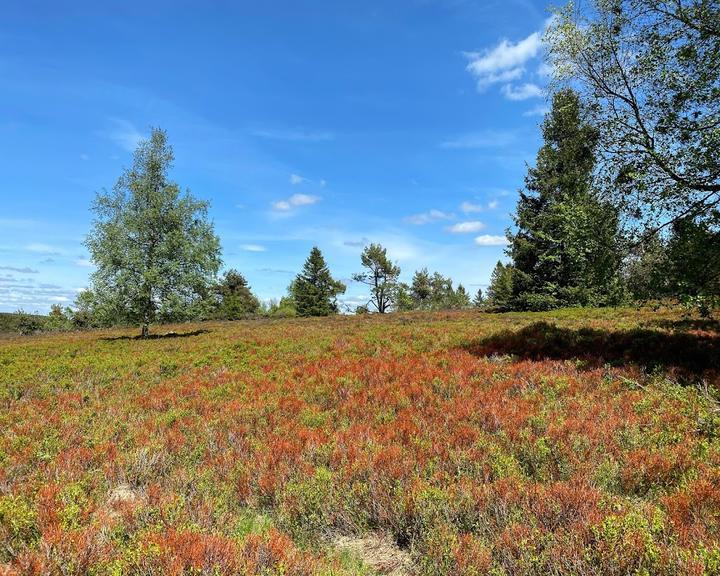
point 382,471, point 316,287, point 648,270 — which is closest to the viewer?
point 382,471

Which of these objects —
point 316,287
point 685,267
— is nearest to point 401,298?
point 316,287

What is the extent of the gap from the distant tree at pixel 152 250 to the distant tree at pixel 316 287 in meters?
31.8

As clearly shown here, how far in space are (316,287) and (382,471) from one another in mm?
59499

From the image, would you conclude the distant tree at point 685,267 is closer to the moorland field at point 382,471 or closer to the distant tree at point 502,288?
the moorland field at point 382,471

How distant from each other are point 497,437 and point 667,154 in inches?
407

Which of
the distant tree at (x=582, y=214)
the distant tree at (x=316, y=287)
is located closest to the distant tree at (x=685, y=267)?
the distant tree at (x=582, y=214)

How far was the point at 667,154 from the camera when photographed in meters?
11.6

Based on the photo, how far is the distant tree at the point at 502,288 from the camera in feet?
128

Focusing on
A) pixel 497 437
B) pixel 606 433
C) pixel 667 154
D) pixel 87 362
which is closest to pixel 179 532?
pixel 497 437

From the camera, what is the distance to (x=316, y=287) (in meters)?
64.4

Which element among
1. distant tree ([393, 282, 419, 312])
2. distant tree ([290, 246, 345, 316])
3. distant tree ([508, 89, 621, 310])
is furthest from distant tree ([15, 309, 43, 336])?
distant tree ([508, 89, 621, 310])

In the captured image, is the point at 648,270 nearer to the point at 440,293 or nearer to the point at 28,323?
the point at 28,323

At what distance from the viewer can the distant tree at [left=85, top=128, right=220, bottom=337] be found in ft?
91.6

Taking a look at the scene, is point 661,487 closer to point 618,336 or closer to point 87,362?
point 618,336
